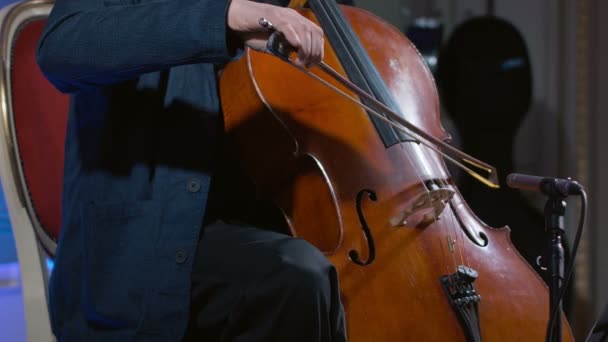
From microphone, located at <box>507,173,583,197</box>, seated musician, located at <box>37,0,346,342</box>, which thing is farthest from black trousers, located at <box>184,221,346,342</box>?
microphone, located at <box>507,173,583,197</box>

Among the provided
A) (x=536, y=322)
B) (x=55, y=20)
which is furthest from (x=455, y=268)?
(x=55, y=20)

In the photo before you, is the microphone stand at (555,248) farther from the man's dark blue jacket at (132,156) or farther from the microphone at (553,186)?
the man's dark blue jacket at (132,156)

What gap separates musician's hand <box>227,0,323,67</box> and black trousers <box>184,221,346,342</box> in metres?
0.20

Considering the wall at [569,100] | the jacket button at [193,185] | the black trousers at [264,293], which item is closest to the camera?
the black trousers at [264,293]

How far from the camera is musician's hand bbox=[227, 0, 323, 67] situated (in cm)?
71

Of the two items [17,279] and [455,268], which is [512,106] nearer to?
[455,268]

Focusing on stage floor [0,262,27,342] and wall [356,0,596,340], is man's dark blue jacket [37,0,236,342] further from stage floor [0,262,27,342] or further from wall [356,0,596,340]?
wall [356,0,596,340]

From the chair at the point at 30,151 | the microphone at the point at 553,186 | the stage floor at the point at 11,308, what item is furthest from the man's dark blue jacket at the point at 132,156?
the microphone at the point at 553,186

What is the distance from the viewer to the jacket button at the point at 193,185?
81 cm

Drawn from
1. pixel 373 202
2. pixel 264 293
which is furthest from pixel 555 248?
pixel 264 293

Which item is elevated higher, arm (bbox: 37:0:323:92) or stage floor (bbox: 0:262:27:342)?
arm (bbox: 37:0:323:92)

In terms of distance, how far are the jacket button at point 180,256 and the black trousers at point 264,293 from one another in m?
0.02

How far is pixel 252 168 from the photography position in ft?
2.94

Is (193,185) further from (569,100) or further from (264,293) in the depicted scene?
(569,100)
